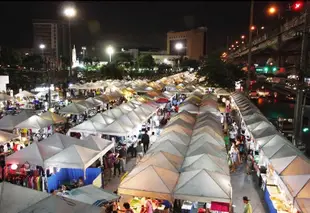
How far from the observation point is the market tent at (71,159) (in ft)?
32.6

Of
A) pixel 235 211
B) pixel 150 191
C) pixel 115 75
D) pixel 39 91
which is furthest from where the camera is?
pixel 115 75

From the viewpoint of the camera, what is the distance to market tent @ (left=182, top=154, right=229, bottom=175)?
29.7 ft

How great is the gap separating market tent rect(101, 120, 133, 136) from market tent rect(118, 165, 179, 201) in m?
5.97

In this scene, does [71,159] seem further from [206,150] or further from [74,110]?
[74,110]

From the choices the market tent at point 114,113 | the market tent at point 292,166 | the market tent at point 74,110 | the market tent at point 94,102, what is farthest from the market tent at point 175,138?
the market tent at point 94,102

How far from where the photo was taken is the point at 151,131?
18.7 m

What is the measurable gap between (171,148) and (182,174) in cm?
215

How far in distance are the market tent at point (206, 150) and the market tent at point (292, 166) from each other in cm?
176

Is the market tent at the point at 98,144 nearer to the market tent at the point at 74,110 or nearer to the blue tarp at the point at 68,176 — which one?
the blue tarp at the point at 68,176

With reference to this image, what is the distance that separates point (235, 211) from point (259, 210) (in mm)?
786

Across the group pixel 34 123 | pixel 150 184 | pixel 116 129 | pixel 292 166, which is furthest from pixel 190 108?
pixel 150 184

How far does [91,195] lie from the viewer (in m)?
7.59

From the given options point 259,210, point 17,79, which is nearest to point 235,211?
point 259,210

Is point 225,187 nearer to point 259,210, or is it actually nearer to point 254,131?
point 259,210
